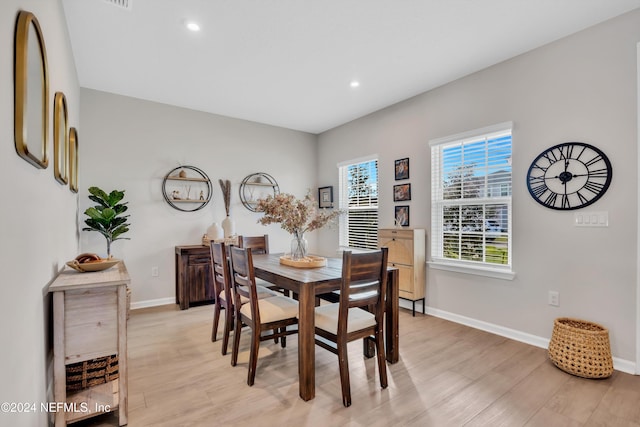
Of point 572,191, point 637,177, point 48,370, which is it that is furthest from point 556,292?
point 48,370

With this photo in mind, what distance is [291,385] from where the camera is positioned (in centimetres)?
220

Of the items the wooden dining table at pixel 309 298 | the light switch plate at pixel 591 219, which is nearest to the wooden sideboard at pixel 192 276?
the wooden dining table at pixel 309 298

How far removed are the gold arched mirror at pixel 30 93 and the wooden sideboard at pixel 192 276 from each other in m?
2.60

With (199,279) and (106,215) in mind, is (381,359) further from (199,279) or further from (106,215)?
(106,215)

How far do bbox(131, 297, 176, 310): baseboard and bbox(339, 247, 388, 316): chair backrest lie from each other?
3.17 m

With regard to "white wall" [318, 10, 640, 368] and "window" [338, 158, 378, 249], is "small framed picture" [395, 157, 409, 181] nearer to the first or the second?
"white wall" [318, 10, 640, 368]

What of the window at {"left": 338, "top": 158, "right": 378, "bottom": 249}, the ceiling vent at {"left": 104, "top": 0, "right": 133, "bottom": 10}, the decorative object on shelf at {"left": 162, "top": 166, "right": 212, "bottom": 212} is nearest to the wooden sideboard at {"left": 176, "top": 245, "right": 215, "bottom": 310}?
the decorative object on shelf at {"left": 162, "top": 166, "right": 212, "bottom": 212}

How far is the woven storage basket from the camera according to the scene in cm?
184

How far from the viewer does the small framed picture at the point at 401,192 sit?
4.05 meters

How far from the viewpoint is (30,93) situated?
133 centimetres

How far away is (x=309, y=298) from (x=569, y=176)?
8.01 feet

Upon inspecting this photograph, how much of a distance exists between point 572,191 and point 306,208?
2265mm

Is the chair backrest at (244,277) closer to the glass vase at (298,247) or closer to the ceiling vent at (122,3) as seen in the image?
the glass vase at (298,247)

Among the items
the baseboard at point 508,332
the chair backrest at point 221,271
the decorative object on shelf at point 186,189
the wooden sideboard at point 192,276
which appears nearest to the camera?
the baseboard at point 508,332
